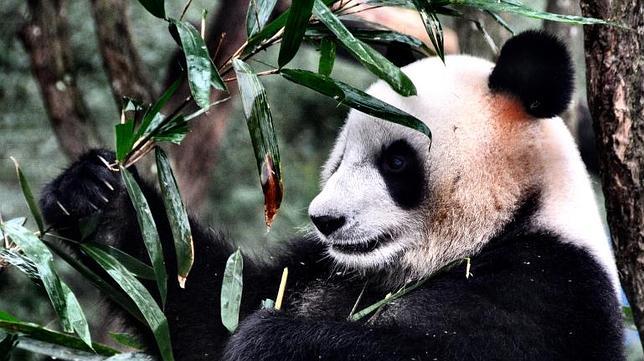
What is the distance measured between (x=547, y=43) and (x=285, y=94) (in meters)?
4.85

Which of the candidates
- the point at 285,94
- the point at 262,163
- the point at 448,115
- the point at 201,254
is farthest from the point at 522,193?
the point at 285,94

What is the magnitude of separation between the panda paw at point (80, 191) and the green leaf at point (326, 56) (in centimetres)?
87

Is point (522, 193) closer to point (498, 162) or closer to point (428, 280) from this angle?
point (498, 162)

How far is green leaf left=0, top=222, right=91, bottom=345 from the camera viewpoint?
8.48ft

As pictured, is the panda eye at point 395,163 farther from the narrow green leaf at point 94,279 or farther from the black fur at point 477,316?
the narrow green leaf at point 94,279

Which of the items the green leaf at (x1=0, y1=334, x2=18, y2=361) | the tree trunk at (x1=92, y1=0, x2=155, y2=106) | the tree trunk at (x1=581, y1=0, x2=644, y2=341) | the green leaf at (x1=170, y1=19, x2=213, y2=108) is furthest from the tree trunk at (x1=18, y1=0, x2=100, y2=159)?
the tree trunk at (x1=581, y1=0, x2=644, y2=341)

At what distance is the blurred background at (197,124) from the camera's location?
5461mm

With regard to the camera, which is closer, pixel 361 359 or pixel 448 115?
pixel 361 359

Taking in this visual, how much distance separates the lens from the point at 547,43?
10.3 feet

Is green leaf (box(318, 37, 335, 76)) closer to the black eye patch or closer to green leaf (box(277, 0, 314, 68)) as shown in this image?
green leaf (box(277, 0, 314, 68))

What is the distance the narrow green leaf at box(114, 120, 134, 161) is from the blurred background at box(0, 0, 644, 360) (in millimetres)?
2617

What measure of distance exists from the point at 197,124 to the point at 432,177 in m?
2.45

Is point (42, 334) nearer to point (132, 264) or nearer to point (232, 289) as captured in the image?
point (132, 264)

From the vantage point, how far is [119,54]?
5.46 m
